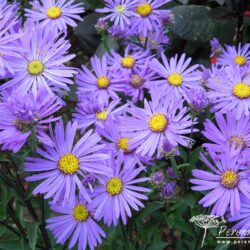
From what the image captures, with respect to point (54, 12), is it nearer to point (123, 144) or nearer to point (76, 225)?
point (123, 144)

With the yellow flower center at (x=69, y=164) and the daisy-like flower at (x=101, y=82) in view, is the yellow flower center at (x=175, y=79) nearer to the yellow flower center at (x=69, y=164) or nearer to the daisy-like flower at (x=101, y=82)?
the daisy-like flower at (x=101, y=82)

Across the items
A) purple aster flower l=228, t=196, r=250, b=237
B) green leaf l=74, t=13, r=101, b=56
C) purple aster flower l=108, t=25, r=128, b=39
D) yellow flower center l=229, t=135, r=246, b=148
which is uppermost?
green leaf l=74, t=13, r=101, b=56

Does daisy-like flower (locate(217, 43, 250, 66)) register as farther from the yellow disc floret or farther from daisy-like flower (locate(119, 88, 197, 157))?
daisy-like flower (locate(119, 88, 197, 157))

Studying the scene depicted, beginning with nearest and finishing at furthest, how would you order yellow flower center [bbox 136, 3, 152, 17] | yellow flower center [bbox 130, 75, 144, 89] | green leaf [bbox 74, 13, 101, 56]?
yellow flower center [bbox 130, 75, 144, 89], yellow flower center [bbox 136, 3, 152, 17], green leaf [bbox 74, 13, 101, 56]

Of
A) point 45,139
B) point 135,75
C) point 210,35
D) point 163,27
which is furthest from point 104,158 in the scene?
point 210,35

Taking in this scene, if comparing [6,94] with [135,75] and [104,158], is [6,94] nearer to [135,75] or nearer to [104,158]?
[104,158]

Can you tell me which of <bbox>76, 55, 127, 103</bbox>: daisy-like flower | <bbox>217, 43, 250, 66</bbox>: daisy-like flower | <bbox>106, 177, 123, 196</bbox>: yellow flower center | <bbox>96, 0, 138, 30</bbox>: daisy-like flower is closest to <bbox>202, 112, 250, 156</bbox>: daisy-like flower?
<bbox>106, 177, 123, 196</bbox>: yellow flower center

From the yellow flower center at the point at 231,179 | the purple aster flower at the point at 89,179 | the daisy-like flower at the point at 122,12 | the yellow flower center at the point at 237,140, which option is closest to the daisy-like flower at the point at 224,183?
the yellow flower center at the point at 231,179
